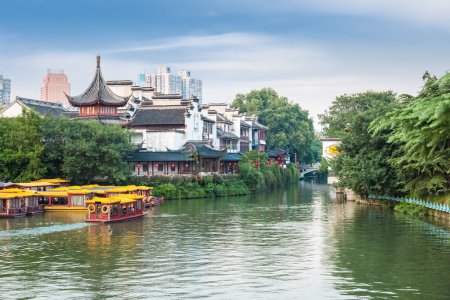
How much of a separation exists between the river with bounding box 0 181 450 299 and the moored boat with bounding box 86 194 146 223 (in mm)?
1248

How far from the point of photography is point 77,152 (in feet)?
219

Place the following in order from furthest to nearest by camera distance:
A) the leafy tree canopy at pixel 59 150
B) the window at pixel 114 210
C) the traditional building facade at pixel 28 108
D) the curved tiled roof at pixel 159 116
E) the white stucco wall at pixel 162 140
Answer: the curved tiled roof at pixel 159 116
the traditional building facade at pixel 28 108
the white stucco wall at pixel 162 140
the leafy tree canopy at pixel 59 150
the window at pixel 114 210

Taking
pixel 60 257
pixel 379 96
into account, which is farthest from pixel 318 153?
pixel 60 257

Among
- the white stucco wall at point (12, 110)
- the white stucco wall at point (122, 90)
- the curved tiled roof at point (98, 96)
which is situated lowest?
the white stucco wall at point (12, 110)

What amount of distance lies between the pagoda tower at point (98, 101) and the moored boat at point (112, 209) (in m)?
33.0

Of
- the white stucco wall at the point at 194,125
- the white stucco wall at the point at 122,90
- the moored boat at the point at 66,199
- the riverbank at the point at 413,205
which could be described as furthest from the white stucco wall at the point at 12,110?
the riverbank at the point at 413,205

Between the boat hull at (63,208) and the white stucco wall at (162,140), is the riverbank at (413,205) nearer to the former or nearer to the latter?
the boat hull at (63,208)

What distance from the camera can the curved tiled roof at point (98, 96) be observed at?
8381 centimetres

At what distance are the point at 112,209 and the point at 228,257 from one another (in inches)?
693

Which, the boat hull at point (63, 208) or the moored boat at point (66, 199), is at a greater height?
the moored boat at point (66, 199)

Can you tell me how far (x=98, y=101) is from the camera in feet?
274

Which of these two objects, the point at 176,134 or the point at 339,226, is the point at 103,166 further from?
the point at 339,226

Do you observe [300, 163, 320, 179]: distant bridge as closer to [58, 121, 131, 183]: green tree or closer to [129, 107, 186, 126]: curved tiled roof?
[129, 107, 186, 126]: curved tiled roof

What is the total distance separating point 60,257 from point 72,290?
7774mm
